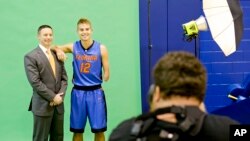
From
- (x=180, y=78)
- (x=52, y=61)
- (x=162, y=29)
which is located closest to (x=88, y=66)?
(x=52, y=61)

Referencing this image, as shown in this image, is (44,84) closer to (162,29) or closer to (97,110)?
(97,110)

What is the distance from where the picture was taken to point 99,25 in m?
4.99

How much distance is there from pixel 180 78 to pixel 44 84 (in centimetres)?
291

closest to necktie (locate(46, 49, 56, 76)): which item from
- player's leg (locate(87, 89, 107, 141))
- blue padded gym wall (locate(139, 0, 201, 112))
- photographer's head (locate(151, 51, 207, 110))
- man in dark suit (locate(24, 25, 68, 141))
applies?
man in dark suit (locate(24, 25, 68, 141))

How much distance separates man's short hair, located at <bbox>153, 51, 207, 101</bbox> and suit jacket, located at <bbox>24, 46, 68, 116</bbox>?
2.82 m

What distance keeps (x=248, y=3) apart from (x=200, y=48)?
790mm

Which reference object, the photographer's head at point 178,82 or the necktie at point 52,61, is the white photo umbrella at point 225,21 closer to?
the necktie at point 52,61

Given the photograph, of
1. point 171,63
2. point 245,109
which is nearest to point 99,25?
point 245,109

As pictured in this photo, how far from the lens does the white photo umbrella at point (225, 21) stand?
13.3 feet

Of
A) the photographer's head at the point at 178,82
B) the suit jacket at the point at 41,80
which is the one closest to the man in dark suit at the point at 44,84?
the suit jacket at the point at 41,80

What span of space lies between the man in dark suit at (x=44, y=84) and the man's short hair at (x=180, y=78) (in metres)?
2.82

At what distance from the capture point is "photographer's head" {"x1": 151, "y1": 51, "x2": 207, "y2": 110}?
1299 millimetres

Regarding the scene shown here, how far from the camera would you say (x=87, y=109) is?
4.29m

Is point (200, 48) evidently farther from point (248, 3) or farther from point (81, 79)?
point (81, 79)
